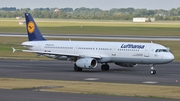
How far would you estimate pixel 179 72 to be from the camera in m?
58.0

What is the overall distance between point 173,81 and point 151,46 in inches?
372

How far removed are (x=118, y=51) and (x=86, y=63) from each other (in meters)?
3.73

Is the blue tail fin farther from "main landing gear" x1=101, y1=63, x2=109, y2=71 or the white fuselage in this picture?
"main landing gear" x1=101, y1=63, x2=109, y2=71

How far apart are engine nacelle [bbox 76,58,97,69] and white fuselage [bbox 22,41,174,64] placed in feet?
3.78

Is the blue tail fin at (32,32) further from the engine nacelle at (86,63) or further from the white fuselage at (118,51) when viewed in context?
the engine nacelle at (86,63)

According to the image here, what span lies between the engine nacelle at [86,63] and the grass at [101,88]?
32.1 ft

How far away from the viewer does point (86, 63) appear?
58.0 metres

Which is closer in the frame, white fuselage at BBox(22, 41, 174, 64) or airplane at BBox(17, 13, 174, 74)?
white fuselage at BBox(22, 41, 174, 64)

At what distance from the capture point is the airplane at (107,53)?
56.6m

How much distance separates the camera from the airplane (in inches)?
2229

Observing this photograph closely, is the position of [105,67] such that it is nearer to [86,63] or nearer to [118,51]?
[118,51]

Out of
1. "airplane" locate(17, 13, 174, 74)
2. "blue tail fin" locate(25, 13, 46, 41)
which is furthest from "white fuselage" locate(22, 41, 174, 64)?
"blue tail fin" locate(25, 13, 46, 41)

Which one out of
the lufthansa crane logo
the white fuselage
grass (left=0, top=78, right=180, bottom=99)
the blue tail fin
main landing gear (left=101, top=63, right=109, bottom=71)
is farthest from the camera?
the lufthansa crane logo

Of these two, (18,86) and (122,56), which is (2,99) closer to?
(18,86)
